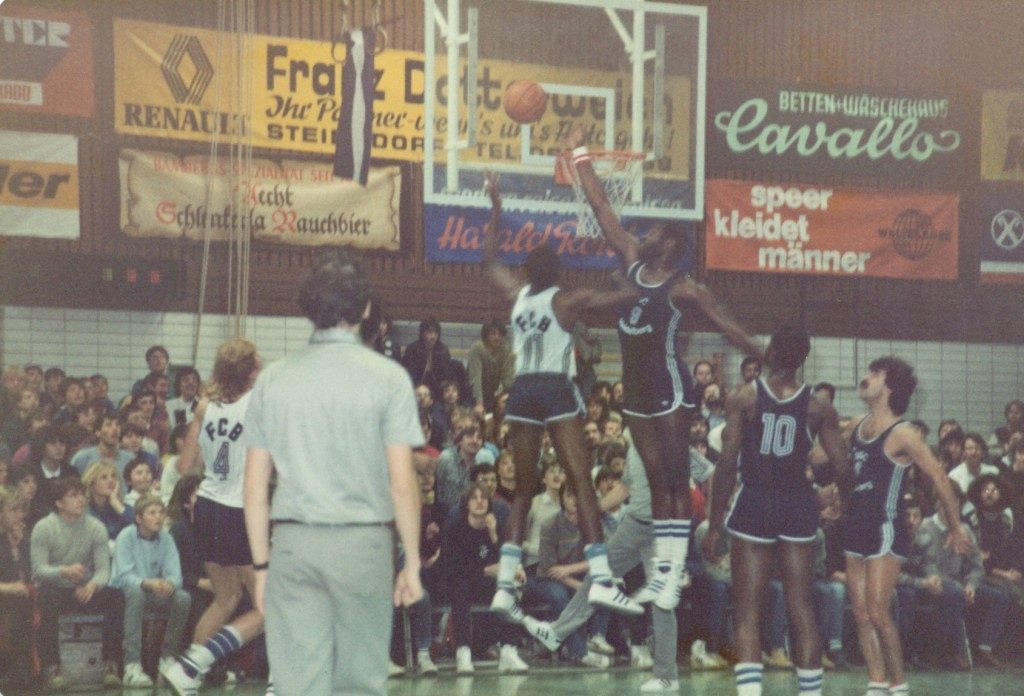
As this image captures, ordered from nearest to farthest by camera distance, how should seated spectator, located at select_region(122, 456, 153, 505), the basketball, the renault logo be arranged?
the basketball
seated spectator, located at select_region(122, 456, 153, 505)
the renault logo

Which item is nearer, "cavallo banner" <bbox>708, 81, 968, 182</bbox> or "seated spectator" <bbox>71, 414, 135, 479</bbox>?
"seated spectator" <bbox>71, 414, 135, 479</bbox>

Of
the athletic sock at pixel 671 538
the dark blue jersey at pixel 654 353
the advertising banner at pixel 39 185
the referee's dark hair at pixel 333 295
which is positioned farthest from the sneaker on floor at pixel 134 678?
the advertising banner at pixel 39 185

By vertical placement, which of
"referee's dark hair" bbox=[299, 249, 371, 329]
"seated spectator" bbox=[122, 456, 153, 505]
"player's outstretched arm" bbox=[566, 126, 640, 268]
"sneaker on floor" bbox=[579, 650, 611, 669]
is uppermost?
"player's outstretched arm" bbox=[566, 126, 640, 268]

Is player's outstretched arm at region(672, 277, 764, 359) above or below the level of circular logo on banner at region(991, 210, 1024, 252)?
below

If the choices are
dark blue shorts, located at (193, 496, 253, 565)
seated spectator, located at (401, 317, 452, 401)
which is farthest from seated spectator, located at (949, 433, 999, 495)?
dark blue shorts, located at (193, 496, 253, 565)

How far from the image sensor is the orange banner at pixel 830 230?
61.5 ft

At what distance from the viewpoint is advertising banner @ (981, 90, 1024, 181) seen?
19.8 meters

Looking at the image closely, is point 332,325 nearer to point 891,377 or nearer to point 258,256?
point 891,377

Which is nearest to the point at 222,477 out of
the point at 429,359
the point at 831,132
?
the point at 429,359

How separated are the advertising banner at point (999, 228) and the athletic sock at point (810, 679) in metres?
12.2

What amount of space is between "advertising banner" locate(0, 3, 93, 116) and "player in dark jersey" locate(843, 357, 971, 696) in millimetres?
9609

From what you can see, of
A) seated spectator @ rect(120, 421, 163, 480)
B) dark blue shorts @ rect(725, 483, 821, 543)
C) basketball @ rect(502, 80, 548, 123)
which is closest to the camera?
dark blue shorts @ rect(725, 483, 821, 543)

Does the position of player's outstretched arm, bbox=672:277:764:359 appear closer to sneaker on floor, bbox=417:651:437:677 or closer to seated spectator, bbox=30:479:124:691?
sneaker on floor, bbox=417:651:437:677

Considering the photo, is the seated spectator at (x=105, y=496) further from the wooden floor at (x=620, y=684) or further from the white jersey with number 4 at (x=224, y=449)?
the white jersey with number 4 at (x=224, y=449)
